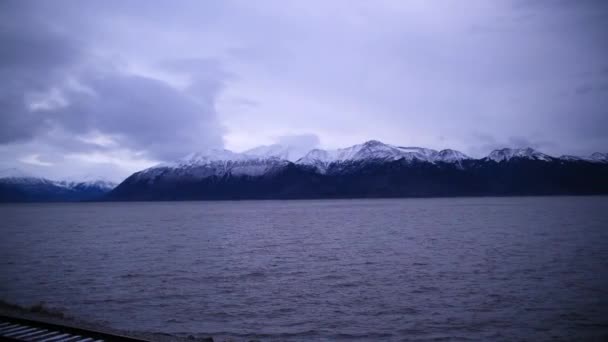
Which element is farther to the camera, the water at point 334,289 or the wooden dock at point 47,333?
the water at point 334,289

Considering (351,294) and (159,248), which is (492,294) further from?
(159,248)

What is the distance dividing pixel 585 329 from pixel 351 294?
37.3 feet

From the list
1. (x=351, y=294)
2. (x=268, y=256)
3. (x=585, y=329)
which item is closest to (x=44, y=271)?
(x=268, y=256)

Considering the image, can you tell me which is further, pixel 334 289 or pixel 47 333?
pixel 334 289

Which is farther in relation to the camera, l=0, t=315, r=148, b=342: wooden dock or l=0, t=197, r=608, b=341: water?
l=0, t=197, r=608, b=341: water

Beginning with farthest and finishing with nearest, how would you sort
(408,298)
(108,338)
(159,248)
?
(159,248) → (408,298) → (108,338)

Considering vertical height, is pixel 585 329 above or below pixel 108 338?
below

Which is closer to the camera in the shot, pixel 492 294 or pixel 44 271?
pixel 492 294

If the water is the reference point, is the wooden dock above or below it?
above

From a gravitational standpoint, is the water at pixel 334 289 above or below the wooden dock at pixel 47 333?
below

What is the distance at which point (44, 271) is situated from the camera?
34.3 meters

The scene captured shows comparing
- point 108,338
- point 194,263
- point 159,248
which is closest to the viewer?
point 108,338

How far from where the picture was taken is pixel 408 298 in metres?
24.2

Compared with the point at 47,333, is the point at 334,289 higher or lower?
lower
